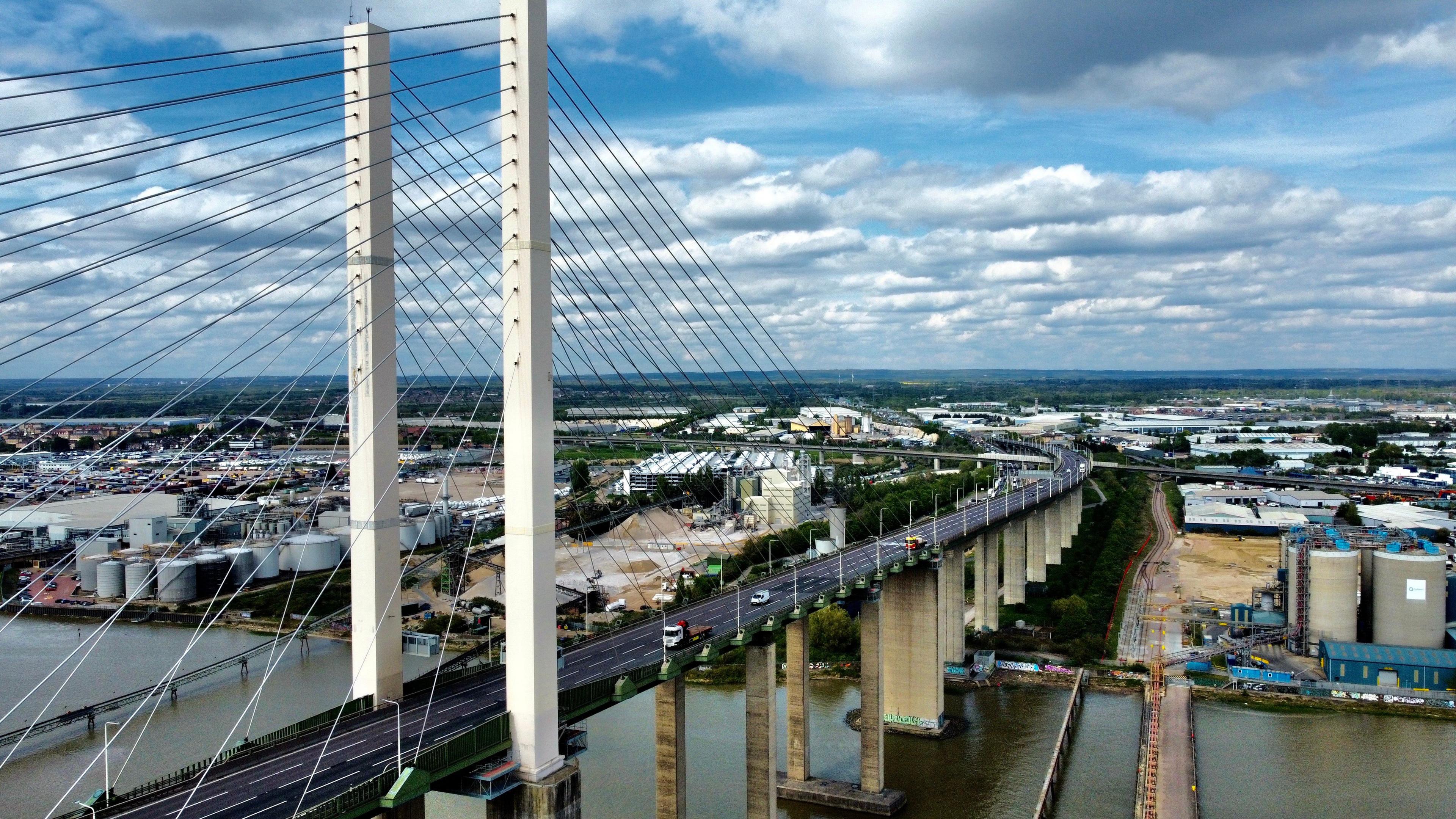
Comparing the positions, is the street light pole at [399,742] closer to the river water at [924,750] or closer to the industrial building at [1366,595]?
the river water at [924,750]

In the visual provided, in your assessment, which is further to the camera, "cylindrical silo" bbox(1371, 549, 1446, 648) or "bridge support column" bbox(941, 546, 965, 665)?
"cylindrical silo" bbox(1371, 549, 1446, 648)

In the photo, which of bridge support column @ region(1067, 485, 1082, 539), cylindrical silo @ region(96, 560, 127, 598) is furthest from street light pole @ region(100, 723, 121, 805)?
bridge support column @ region(1067, 485, 1082, 539)

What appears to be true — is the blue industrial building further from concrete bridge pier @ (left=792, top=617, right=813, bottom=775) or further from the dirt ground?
concrete bridge pier @ (left=792, top=617, right=813, bottom=775)

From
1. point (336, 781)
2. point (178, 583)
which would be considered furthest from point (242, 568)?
point (336, 781)

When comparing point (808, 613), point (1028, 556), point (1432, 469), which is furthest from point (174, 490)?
point (1432, 469)

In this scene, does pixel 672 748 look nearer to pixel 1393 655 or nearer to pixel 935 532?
pixel 935 532

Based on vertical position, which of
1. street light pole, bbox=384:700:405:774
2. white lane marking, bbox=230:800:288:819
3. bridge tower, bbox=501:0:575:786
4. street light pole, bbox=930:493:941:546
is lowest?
street light pole, bbox=930:493:941:546

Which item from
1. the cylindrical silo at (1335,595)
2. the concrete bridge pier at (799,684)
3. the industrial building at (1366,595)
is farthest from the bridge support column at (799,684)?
the cylindrical silo at (1335,595)
